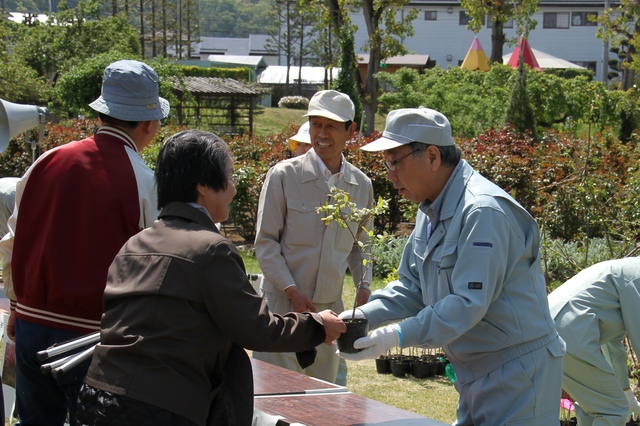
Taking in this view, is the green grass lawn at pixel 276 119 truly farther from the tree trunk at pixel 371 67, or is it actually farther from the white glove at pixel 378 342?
the white glove at pixel 378 342

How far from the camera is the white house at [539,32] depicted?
58156 millimetres

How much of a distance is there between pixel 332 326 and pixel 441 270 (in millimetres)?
427

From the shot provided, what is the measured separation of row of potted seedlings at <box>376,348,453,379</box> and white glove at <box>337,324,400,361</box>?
12.5ft

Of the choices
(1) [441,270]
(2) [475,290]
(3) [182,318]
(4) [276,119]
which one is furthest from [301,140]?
(4) [276,119]

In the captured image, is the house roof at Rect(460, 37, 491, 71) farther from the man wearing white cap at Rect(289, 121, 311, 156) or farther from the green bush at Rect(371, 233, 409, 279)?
the man wearing white cap at Rect(289, 121, 311, 156)

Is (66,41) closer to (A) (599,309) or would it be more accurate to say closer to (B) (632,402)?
(B) (632,402)

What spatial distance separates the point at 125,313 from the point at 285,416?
3.04 ft

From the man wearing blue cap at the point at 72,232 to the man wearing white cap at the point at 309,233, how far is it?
1271 mm

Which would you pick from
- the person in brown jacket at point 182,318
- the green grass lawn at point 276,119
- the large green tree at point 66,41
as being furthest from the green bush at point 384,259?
the green grass lawn at point 276,119

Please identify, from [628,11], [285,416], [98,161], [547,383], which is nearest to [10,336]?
[98,161]

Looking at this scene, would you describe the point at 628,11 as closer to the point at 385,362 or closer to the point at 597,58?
the point at 385,362

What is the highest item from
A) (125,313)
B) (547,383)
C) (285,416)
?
(125,313)

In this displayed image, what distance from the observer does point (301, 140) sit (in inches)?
216

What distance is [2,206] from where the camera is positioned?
5715 mm
